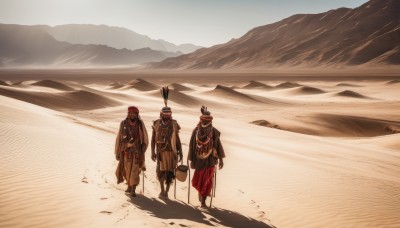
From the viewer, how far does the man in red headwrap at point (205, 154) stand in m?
5.98

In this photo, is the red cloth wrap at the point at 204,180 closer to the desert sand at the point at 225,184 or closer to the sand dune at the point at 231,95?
the desert sand at the point at 225,184

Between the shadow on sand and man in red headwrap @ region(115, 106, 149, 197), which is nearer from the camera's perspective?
the shadow on sand

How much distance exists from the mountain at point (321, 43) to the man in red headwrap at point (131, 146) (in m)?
102

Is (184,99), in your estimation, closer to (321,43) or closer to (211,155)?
(211,155)

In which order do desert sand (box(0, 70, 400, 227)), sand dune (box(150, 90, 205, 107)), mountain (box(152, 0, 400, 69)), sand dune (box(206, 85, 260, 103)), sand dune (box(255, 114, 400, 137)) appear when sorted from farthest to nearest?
mountain (box(152, 0, 400, 69)) < sand dune (box(206, 85, 260, 103)) < sand dune (box(150, 90, 205, 107)) < sand dune (box(255, 114, 400, 137)) < desert sand (box(0, 70, 400, 227))

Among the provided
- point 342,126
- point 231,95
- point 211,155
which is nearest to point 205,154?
point 211,155

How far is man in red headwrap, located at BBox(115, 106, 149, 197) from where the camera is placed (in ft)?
19.4

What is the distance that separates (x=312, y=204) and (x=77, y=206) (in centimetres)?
426

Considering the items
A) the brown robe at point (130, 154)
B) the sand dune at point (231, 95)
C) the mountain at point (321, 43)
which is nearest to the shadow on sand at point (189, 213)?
the brown robe at point (130, 154)

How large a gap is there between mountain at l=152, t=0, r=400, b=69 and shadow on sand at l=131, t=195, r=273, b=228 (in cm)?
10163

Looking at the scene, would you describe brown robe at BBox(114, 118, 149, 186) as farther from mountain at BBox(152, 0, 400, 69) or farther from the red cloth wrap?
mountain at BBox(152, 0, 400, 69)

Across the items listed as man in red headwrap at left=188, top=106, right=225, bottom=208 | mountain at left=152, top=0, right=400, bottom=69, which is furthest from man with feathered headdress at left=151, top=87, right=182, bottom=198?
mountain at left=152, top=0, right=400, bottom=69

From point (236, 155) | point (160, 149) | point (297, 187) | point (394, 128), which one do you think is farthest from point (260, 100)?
point (160, 149)

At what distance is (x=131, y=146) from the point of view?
5910mm
